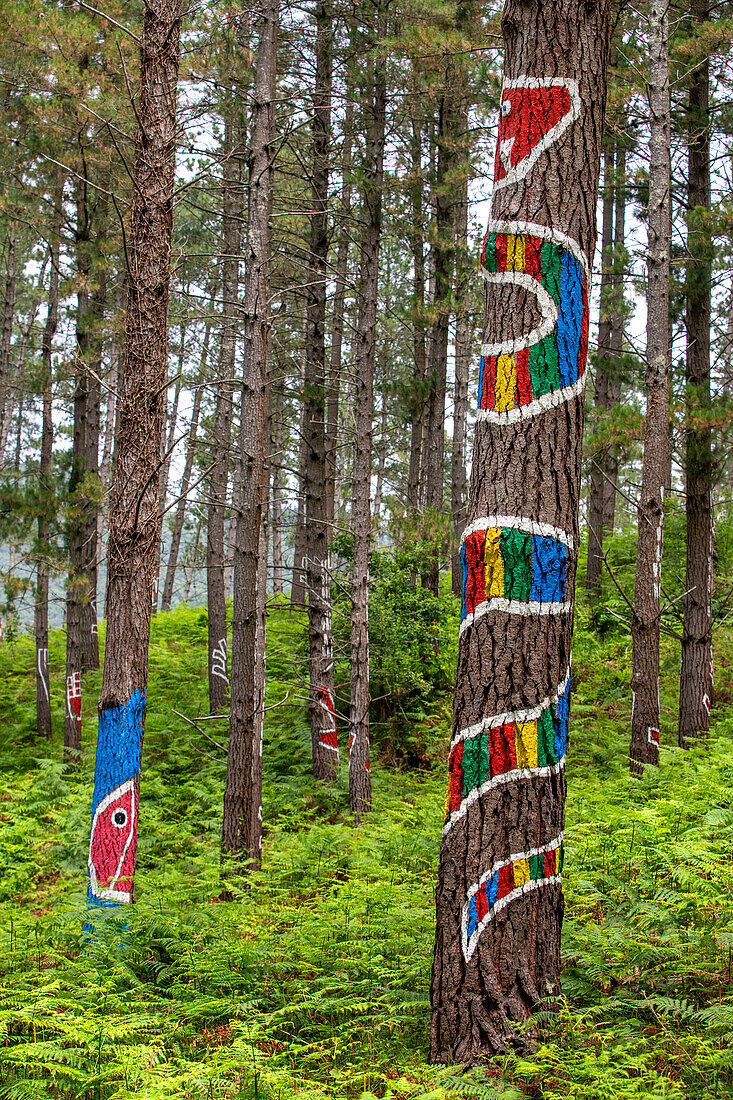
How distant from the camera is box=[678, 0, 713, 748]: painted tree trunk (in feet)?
31.3

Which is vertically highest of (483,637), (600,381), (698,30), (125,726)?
(698,30)

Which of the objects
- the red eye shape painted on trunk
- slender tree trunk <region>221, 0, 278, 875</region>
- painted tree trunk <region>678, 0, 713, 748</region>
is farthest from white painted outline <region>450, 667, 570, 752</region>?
painted tree trunk <region>678, 0, 713, 748</region>

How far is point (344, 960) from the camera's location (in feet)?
12.6

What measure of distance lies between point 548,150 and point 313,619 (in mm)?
8703

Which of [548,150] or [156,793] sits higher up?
[548,150]

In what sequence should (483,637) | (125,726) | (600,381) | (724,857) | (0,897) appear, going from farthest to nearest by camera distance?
(600,381), (0,897), (125,726), (724,857), (483,637)

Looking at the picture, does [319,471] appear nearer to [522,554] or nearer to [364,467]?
[364,467]

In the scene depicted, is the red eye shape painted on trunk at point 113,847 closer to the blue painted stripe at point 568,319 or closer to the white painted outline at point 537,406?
the white painted outline at point 537,406

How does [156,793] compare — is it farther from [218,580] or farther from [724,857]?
[724,857]

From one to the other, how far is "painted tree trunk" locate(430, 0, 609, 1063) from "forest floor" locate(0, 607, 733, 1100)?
1.05 feet

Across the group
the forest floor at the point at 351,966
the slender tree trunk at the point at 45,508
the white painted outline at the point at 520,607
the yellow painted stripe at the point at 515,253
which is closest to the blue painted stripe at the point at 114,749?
the forest floor at the point at 351,966

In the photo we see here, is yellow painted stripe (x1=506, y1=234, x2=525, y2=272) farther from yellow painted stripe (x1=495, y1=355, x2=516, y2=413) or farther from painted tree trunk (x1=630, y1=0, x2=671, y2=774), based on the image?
painted tree trunk (x1=630, y1=0, x2=671, y2=774)

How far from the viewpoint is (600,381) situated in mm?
15883

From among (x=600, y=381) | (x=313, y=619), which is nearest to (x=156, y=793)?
(x=313, y=619)
